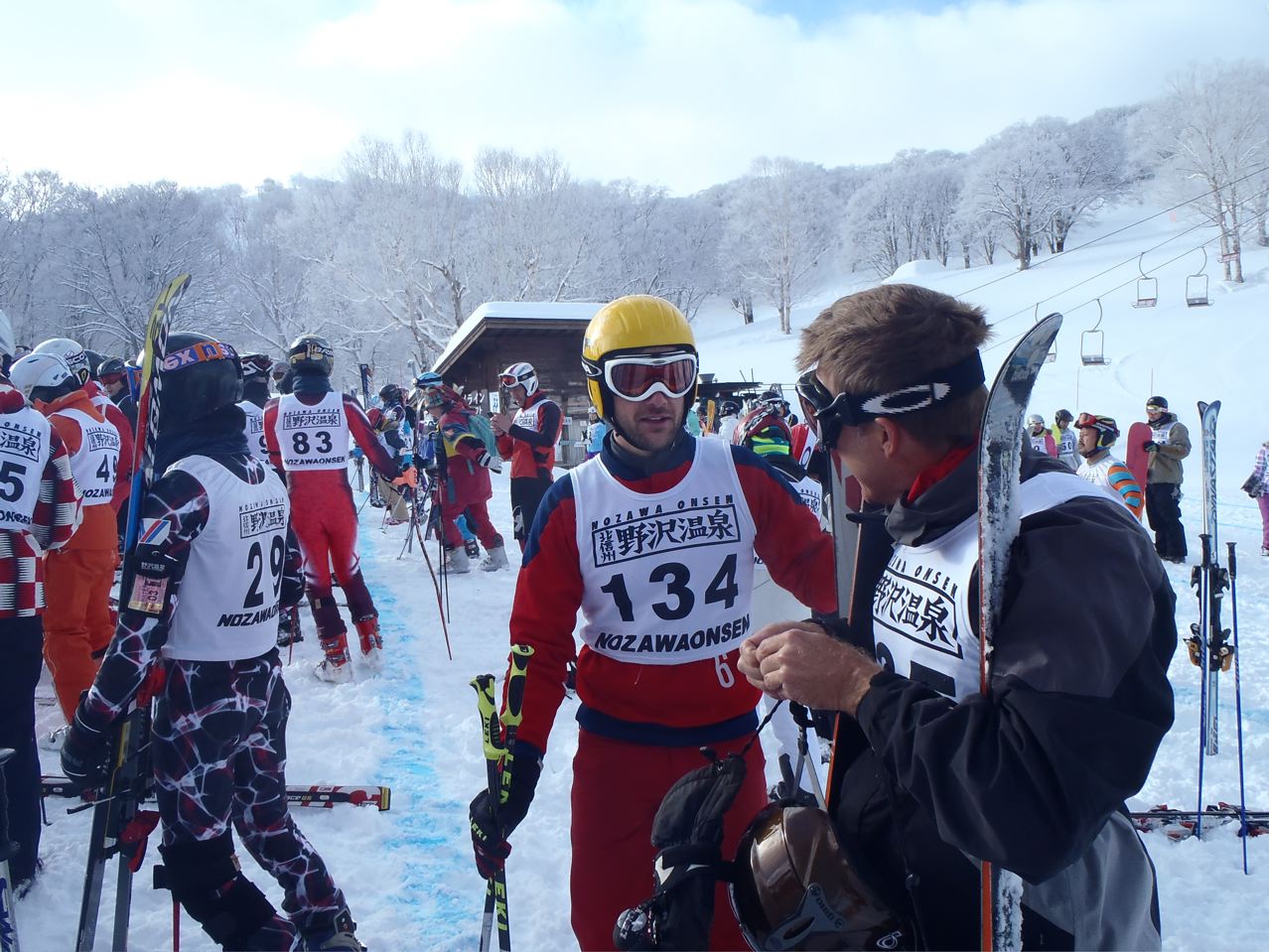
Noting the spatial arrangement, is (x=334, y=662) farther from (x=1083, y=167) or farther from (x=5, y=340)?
(x=1083, y=167)

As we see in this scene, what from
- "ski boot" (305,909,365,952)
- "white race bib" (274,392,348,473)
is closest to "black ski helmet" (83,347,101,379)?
"white race bib" (274,392,348,473)

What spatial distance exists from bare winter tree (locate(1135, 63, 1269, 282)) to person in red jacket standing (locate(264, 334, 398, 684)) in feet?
153

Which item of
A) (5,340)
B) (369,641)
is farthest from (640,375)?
(369,641)

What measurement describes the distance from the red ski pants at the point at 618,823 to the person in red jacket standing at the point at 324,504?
423cm

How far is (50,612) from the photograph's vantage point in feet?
14.5

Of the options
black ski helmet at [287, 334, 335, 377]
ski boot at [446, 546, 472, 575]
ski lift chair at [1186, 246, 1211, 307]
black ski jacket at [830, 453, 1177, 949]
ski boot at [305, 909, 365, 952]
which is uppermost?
ski lift chair at [1186, 246, 1211, 307]

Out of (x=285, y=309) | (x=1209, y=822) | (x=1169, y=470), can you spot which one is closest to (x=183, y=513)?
(x=1209, y=822)

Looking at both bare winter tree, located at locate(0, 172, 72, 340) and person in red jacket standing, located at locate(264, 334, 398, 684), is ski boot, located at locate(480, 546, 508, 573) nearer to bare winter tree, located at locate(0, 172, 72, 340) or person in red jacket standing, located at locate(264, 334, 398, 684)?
person in red jacket standing, located at locate(264, 334, 398, 684)

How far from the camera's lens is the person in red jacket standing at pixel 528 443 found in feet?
29.1

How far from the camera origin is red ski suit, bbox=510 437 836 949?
237cm

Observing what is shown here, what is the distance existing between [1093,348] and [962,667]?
35.8 meters

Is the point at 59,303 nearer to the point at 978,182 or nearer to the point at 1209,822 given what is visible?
the point at 1209,822

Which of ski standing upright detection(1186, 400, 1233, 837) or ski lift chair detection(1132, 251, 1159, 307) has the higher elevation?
ski lift chair detection(1132, 251, 1159, 307)

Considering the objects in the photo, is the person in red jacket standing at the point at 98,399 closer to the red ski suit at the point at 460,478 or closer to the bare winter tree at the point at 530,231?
the red ski suit at the point at 460,478
